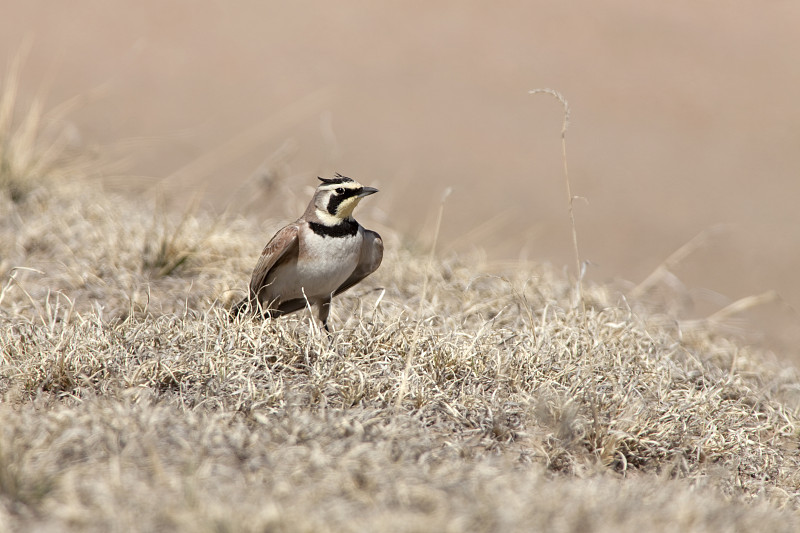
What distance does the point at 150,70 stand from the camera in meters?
13.6

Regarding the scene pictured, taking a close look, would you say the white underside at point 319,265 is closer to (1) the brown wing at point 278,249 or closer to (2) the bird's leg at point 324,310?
(1) the brown wing at point 278,249

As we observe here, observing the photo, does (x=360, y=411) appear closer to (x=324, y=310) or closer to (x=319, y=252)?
(x=319, y=252)

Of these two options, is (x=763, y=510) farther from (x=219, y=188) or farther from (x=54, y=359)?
(x=219, y=188)

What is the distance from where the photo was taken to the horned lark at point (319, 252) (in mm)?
4805

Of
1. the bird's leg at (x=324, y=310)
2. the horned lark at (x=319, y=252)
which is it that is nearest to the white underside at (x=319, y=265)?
the horned lark at (x=319, y=252)

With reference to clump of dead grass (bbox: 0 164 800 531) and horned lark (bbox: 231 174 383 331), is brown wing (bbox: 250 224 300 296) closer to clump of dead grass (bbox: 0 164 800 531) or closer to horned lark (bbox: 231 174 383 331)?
horned lark (bbox: 231 174 383 331)

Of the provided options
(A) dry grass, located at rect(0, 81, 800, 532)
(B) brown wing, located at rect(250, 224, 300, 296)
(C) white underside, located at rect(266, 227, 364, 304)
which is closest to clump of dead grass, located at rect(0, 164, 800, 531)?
(A) dry grass, located at rect(0, 81, 800, 532)

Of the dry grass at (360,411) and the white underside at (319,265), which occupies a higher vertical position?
the white underside at (319,265)

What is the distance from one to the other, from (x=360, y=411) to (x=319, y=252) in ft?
3.97

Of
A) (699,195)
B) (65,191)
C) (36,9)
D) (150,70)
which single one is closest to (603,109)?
(699,195)

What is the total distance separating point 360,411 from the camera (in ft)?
12.5

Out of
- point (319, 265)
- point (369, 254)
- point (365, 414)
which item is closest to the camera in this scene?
point (365, 414)

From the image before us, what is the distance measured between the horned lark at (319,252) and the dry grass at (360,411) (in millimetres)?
305

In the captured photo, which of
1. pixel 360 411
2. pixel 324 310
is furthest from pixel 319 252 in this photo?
pixel 360 411
